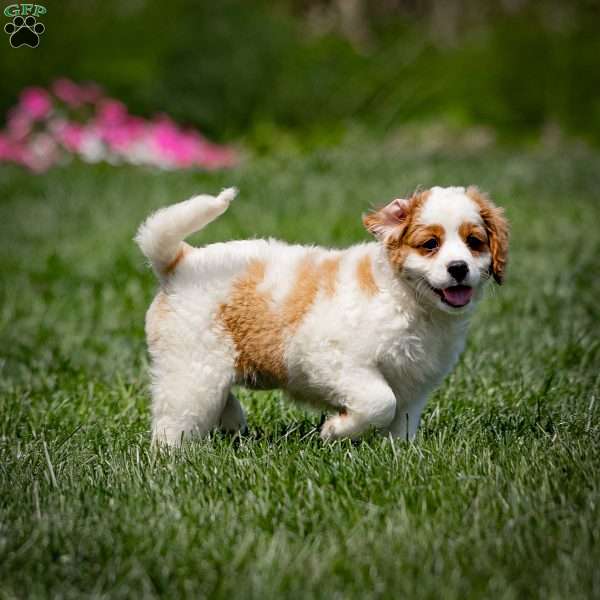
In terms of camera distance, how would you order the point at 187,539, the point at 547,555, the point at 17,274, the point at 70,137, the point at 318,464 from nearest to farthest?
the point at 547,555, the point at 187,539, the point at 318,464, the point at 17,274, the point at 70,137

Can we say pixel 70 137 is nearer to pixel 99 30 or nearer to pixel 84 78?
pixel 84 78

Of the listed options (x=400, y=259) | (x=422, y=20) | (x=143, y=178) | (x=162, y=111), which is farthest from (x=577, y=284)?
(x=422, y=20)

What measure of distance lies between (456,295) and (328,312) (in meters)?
0.44

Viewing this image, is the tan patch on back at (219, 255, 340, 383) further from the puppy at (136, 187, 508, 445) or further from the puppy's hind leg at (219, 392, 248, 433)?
the puppy's hind leg at (219, 392, 248, 433)

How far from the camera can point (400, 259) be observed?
3.26 metres

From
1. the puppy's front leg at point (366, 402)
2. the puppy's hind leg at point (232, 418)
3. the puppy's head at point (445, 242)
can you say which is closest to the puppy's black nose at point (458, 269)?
the puppy's head at point (445, 242)

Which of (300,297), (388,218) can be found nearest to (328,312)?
(300,297)

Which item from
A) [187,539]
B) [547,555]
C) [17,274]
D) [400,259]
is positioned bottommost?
[17,274]

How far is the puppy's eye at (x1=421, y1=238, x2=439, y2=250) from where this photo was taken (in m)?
3.22

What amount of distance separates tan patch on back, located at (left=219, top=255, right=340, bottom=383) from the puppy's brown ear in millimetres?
543

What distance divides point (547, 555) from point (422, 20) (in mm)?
19063

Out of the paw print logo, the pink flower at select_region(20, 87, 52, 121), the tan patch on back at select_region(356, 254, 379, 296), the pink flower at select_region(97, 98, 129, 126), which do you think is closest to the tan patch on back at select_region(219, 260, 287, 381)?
the tan patch on back at select_region(356, 254, 379, 296)

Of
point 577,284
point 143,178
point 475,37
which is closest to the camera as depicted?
point 577,284

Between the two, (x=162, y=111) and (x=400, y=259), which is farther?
(x=162, y=111)
